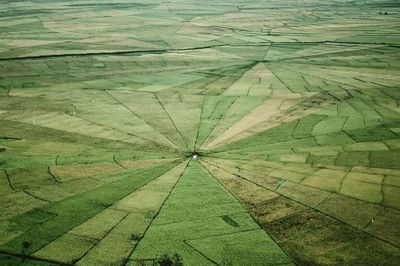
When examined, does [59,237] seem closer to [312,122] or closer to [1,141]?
[1,141]

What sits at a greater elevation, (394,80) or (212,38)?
(212,38)

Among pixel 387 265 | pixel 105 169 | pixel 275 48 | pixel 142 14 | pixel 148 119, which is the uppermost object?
pixel 142 14

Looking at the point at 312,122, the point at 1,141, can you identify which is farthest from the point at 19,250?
the point at 312,122

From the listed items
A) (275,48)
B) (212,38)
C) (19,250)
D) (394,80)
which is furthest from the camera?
(212,38)

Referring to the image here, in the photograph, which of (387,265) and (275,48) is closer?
(387,265)

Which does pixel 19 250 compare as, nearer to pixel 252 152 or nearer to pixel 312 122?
pixel 252 152

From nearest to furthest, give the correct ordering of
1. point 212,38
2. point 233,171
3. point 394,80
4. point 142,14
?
point 233,171 → point 394,80 → point 212,38 → point 142,14
